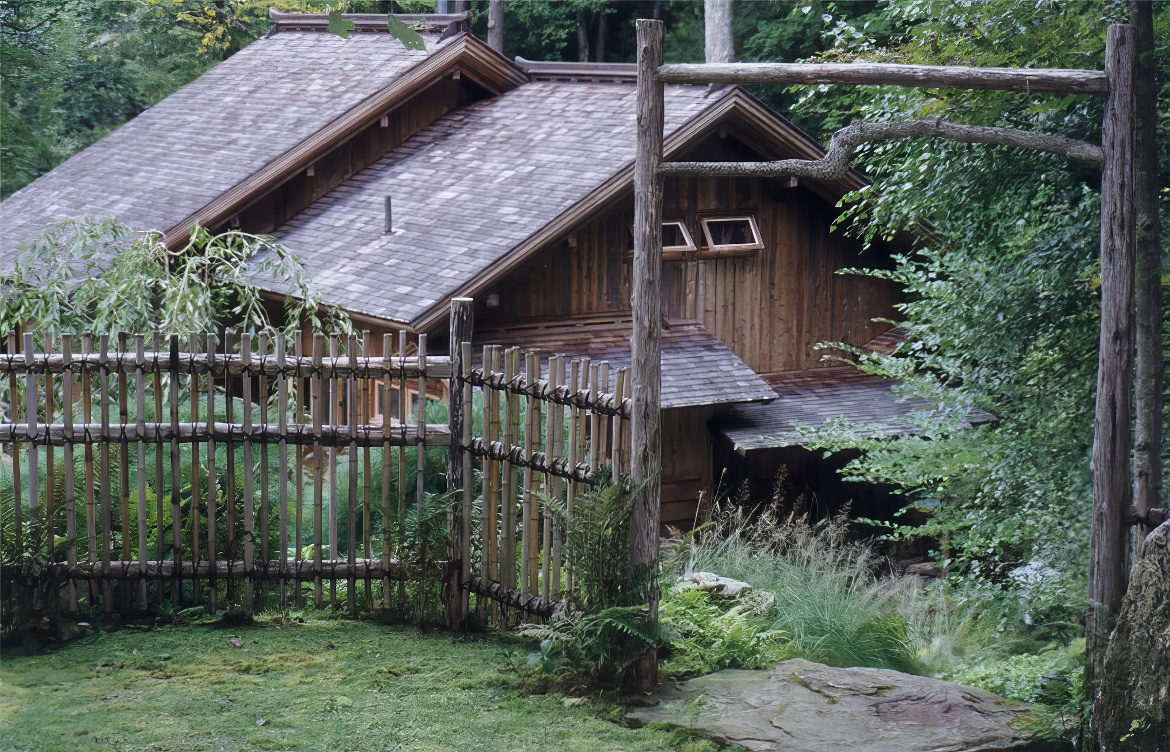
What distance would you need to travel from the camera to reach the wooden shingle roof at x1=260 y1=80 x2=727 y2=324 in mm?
11367

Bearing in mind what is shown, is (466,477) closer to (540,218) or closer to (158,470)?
(158,470)

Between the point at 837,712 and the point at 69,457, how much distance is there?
13.3ft

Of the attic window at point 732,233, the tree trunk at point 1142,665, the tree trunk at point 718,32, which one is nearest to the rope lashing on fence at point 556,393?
the tree trunk at point 1142,665

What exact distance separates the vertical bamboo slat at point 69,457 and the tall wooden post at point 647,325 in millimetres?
2945

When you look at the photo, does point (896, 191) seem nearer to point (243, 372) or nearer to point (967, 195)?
point (967, 195)

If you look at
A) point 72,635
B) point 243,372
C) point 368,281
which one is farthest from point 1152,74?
point 368,281

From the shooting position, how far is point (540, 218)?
11.6 m

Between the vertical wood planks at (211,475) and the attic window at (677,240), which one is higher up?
the attic window at (677,240)

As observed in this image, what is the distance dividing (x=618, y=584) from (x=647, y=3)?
26.2 m

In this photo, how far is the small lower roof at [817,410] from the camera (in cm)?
1165

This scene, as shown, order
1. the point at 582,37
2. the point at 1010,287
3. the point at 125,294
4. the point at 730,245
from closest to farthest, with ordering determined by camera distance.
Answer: the point at 1010,287 → the point at 125,294 → the point at 730,245 → the point at 582,37

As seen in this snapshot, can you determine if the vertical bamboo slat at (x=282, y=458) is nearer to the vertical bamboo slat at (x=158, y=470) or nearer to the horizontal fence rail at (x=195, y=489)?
the horizontal fence rail at (x=195, y=489)

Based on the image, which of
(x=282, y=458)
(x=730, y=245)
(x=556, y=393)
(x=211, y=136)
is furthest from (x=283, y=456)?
(x=211, y=136)

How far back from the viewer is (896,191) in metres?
7.64
